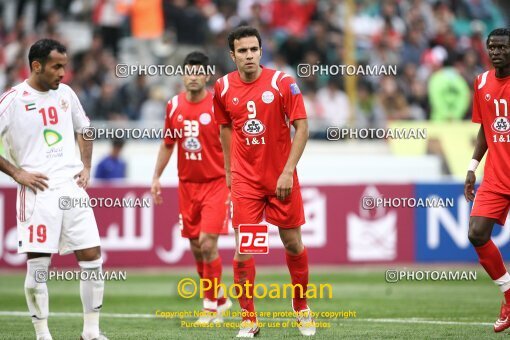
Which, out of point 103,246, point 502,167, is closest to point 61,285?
point 103,246

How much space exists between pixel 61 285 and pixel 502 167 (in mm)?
8700

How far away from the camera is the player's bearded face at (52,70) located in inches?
355

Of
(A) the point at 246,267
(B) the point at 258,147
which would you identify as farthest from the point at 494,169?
(A) the point at 246,267

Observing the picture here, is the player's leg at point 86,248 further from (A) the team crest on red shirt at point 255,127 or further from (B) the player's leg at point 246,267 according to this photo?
(A) the team crest on red shirt at point 255,127

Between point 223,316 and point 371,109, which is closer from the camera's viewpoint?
point 223,316

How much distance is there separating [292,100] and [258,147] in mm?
572

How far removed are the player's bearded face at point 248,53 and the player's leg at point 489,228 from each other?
2.67 meters

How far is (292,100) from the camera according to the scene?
968 centimetres

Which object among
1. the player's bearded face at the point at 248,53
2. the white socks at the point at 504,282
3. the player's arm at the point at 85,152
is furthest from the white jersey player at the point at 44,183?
the white socks at the point at 504,282

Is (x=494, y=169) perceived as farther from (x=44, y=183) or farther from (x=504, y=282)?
(x=44, y=183)

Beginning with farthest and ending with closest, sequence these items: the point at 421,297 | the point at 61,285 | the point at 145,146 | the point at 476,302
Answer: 1. the point at 145,146
2. the point at 61,285
3. the point at 421,297
4. the point at 476,302

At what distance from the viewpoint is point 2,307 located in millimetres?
13148

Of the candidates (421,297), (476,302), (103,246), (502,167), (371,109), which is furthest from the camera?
(371,109)

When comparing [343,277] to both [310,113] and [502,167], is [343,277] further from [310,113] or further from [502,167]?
[502,167]
